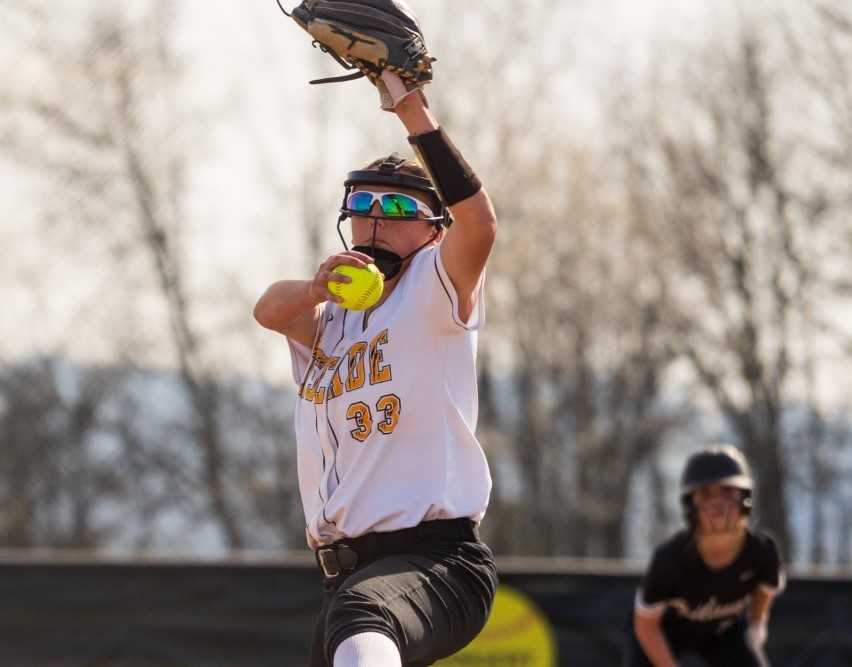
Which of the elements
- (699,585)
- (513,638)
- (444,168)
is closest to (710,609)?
(699,585)

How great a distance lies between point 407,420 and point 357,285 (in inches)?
16.0

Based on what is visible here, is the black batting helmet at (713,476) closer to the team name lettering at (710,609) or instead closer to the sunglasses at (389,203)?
the team name lettering at (710,609)

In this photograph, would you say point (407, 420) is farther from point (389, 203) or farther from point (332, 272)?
point (389, 203)

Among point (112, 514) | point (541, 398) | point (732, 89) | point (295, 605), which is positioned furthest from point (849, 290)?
point (295, 605)

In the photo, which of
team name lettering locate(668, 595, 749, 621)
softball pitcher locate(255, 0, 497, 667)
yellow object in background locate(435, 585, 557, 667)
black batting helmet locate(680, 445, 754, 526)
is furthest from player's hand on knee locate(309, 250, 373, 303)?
yellow object in background locate(435, 585, 557, 667)

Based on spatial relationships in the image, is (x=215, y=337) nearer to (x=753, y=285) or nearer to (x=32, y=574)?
(x=753, y=285)

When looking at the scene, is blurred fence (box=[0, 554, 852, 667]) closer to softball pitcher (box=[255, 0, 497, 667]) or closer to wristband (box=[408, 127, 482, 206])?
softball pitcher (box=[255, 0, 497, 667])

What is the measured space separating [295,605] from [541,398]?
65.2ft

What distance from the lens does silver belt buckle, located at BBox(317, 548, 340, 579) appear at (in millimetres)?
4270

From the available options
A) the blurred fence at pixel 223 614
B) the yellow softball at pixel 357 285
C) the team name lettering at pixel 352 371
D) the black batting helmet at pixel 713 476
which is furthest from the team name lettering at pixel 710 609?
the yellow softball at pixel 357 285

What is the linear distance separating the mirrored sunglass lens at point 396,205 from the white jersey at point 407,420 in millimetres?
128

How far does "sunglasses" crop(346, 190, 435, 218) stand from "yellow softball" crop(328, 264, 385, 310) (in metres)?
0.31

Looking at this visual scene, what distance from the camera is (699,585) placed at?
23.8ft

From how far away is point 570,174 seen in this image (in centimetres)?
2825
